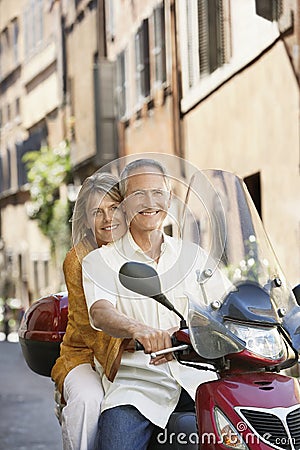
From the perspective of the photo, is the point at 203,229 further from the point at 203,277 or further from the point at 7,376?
the point at 7,376

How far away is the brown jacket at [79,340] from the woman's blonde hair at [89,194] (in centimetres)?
4

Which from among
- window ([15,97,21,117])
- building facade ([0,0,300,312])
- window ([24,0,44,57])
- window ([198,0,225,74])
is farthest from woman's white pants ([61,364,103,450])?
window ([15,97,21,117])

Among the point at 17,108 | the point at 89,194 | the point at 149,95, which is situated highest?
the point at 17,108

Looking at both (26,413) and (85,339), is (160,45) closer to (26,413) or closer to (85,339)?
(26,413)

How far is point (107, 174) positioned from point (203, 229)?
1.55 ft

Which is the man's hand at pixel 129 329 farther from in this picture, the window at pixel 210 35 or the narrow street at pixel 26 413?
the window at pixel 210 35

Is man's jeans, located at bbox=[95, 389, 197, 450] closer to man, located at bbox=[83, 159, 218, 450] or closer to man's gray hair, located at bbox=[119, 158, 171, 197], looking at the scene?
man, located at bbox=[83, 159, 218, 450]

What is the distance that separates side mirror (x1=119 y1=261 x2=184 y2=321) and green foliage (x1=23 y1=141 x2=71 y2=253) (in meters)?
19.5

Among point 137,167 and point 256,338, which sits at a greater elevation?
point 137,167

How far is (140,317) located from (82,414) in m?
0.31

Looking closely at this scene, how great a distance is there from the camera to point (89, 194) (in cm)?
357

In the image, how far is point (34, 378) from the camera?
13352mm

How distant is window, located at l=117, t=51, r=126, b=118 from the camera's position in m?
18.3

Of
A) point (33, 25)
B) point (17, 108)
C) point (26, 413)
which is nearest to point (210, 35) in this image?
point (26, 413)
